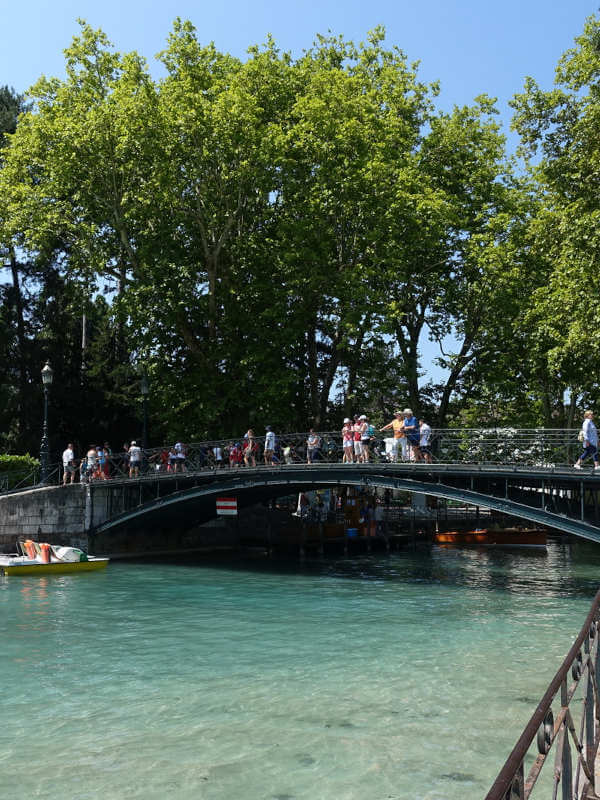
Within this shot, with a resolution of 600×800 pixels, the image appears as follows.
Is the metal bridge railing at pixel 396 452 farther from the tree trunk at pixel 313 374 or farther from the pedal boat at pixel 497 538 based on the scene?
the pedal boat at pixel 497 538

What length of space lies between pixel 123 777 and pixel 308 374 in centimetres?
2679

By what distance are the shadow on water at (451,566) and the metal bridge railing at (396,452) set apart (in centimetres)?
340

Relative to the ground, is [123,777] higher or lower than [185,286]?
lower

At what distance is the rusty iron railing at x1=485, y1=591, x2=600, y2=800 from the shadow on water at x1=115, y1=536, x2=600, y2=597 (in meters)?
16.4

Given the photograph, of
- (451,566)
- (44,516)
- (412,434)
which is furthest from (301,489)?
(44,516)

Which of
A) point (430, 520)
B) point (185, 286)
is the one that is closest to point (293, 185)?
point (185, 286)

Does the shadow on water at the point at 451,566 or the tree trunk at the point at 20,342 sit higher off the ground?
the tree trunk at the point at 20,342

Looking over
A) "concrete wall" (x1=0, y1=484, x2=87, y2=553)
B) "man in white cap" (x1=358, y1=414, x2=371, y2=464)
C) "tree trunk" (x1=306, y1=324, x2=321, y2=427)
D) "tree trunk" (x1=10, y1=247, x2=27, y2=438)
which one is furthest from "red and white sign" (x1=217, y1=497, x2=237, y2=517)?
"tree trunk" (x1=10, y1=247, x2=27, y2=438)

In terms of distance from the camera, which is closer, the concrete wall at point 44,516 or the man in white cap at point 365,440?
the man in white cap at point 365,440

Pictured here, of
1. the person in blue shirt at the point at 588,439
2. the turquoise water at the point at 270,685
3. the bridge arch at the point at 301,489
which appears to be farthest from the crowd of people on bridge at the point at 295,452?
the person in blue shirt at the point at 588,439

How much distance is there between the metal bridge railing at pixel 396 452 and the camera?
20.3 m

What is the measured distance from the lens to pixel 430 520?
41.5m

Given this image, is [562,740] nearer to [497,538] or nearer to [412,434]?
[412,434]

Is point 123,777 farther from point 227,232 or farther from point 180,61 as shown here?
point 180,61
